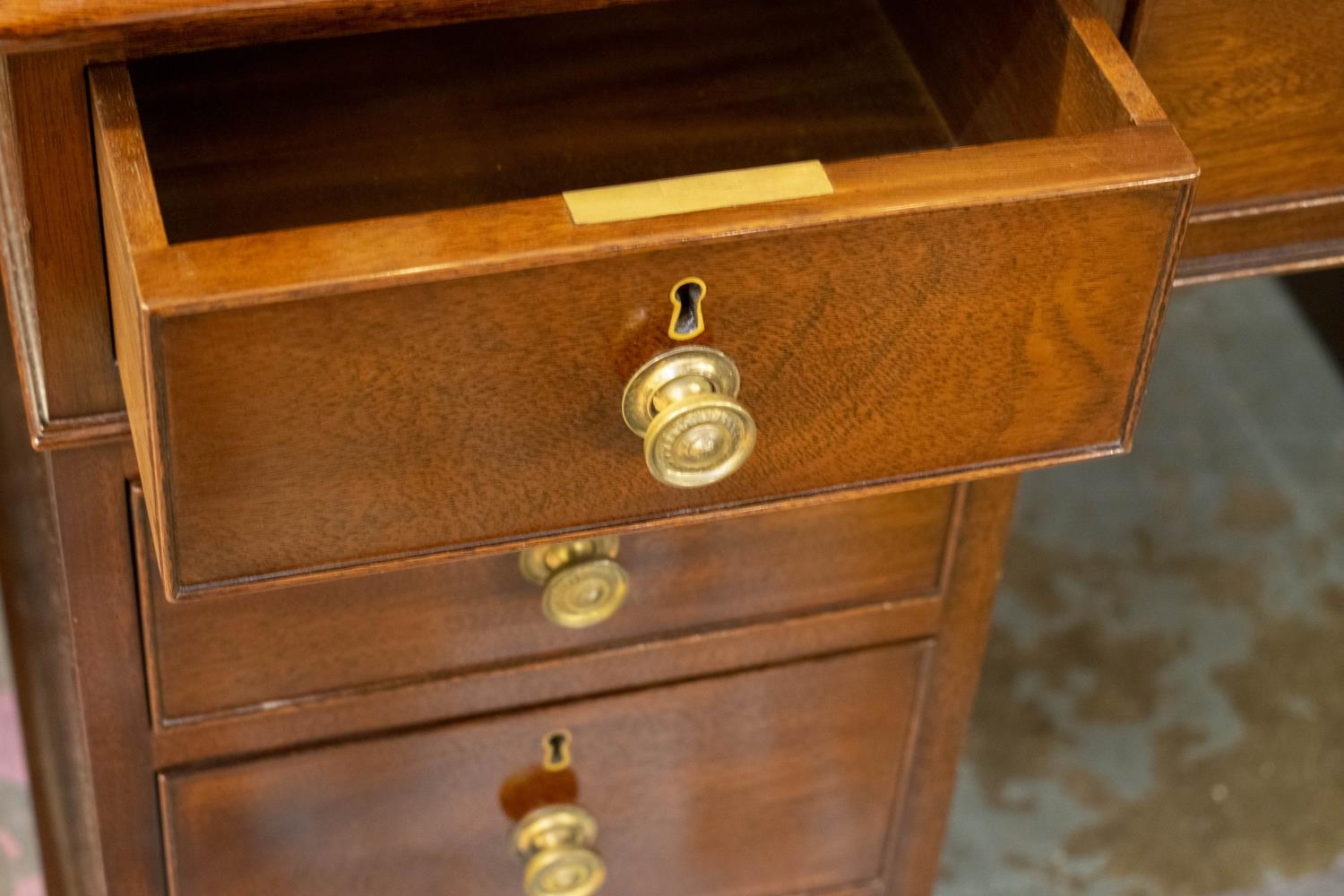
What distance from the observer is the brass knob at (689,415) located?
508 mm

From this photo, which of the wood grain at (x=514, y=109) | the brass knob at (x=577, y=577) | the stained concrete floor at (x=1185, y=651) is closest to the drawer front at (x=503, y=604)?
the brass knob at (x=577, y=577)

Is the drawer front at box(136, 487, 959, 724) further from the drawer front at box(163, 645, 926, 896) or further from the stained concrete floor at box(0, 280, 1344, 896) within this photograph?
the stained concrete floor at box(0, 280, 1344, 896)

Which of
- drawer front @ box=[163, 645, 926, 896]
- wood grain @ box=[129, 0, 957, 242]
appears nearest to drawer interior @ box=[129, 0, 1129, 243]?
wood grain @ box=[129, 0, 957, 242]

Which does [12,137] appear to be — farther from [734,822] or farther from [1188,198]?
[734,822]

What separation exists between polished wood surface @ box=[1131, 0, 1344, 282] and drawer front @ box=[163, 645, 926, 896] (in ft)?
0.68

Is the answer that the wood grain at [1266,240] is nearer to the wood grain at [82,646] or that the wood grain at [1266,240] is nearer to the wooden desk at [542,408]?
the wooden desk at [542,408]

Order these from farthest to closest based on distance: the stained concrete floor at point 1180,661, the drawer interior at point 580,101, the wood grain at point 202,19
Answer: the stained concrete floor at point 1180,661
the drawer interior at point 580,101
the wood grain at point 202,19

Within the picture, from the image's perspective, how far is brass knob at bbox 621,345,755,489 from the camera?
0.51m

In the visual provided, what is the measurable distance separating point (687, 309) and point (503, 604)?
0.21m

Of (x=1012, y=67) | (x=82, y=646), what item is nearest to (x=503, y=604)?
(x=82, y=646)

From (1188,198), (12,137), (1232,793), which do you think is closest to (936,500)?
(1188,198)

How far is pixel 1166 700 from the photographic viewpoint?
3.81 ft

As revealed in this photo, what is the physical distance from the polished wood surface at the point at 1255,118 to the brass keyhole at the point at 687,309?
195 mm

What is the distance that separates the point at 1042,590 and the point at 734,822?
0.47m
